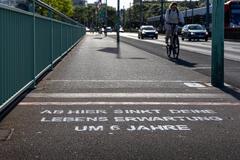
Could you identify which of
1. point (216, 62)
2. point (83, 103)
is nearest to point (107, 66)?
point (216, 62)

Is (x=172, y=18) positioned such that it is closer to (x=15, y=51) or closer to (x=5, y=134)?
(x=15, y=51)

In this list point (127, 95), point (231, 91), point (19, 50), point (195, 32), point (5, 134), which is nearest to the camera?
point (5, 134)

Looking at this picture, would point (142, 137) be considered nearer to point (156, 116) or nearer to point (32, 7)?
point (156, 116)

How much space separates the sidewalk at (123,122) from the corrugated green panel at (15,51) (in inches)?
14.6

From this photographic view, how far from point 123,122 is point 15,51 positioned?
7.44ft

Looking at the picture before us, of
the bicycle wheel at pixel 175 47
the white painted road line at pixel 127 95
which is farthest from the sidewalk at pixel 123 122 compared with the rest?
the bicycle wheel at pixel 175 47

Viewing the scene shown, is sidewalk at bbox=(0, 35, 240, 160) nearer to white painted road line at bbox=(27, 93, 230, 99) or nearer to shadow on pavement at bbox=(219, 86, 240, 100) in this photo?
white painted road line at bbox=(27, 93, 230, 99)

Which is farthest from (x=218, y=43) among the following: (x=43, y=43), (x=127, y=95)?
(x=43, y=43)

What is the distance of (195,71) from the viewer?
15617 mm

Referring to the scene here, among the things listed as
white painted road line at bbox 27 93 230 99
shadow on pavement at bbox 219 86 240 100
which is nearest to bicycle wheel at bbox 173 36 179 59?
shadow on pavement at bbox 219 86 240 100

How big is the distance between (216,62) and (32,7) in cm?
387

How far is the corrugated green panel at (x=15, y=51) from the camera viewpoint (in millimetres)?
7949

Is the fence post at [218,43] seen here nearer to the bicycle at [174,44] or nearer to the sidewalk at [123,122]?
the sidewalk at [123,122]

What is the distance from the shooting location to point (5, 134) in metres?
6.93
